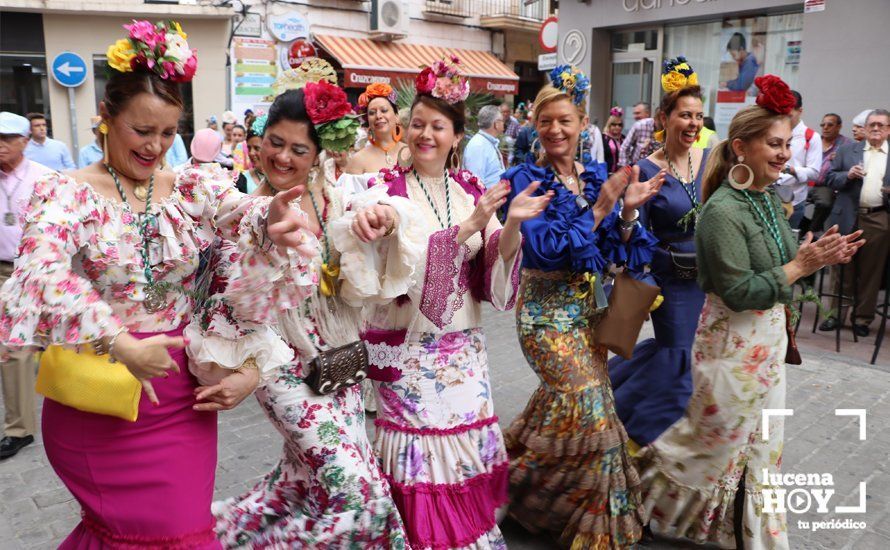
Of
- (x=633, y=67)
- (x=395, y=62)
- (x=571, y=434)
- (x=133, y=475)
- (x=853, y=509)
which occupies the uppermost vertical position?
(x=395, y=62)

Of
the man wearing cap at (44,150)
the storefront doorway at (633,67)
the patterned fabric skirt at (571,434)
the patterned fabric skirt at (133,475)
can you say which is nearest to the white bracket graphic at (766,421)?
the patterned fabric skirt at (571,434)

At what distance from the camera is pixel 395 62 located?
57.6ft

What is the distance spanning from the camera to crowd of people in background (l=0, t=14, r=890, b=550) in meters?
2.16

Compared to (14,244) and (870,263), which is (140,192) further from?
(870,263)

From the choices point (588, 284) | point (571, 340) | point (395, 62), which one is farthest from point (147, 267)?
point (395, 62)

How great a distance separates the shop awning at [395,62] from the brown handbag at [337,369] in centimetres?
1325

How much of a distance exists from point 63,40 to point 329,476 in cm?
1541

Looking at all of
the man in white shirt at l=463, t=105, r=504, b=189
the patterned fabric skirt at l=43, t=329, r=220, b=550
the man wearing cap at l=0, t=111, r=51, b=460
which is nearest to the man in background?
the man in white shirt at l=463, t=105, r=504, b=189

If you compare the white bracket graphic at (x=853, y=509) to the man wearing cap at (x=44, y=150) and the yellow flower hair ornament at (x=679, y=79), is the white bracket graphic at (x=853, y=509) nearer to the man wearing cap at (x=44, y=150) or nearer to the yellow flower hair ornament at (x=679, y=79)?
the yellow flower hair ornament at (x=679, y=79)

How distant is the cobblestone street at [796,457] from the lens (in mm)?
3553

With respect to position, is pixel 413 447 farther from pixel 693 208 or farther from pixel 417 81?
pixel 693 208

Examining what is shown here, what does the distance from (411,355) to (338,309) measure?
1.22 feet

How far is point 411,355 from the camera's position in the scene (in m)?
3.01

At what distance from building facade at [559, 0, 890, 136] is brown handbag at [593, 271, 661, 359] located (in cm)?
805
